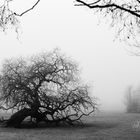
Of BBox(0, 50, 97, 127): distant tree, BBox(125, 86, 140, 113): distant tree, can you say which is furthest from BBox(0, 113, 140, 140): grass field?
BBox(125, 86, 140, 113): distant tree

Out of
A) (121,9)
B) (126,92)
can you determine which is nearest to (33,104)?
(121,9)

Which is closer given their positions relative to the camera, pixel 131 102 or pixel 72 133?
pixel 72 133

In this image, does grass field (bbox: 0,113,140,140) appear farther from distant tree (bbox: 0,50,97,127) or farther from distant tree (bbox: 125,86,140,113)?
distant tree (bbox: 125,86,140,113)

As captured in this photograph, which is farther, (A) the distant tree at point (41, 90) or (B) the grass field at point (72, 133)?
(A) the distant tree at point (41, 90)

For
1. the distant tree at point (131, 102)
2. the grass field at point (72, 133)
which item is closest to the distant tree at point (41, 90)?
the grass field at point (72, 133)

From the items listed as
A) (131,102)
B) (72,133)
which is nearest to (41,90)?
(72,133)

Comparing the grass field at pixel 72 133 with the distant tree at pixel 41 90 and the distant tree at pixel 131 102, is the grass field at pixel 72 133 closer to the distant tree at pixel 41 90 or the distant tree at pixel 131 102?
the distant tree at pixel 41 90

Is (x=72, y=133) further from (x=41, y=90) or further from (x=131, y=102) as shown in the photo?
(x=131, y=102)

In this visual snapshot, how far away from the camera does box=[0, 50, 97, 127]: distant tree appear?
2827 cm

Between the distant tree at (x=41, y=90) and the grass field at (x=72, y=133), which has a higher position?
the distant tree at (x=41, y=90)

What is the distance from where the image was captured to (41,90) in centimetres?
2938

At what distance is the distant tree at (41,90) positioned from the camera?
28.3m

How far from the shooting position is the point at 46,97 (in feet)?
94.4

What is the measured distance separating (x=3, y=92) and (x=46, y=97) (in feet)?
11.9
